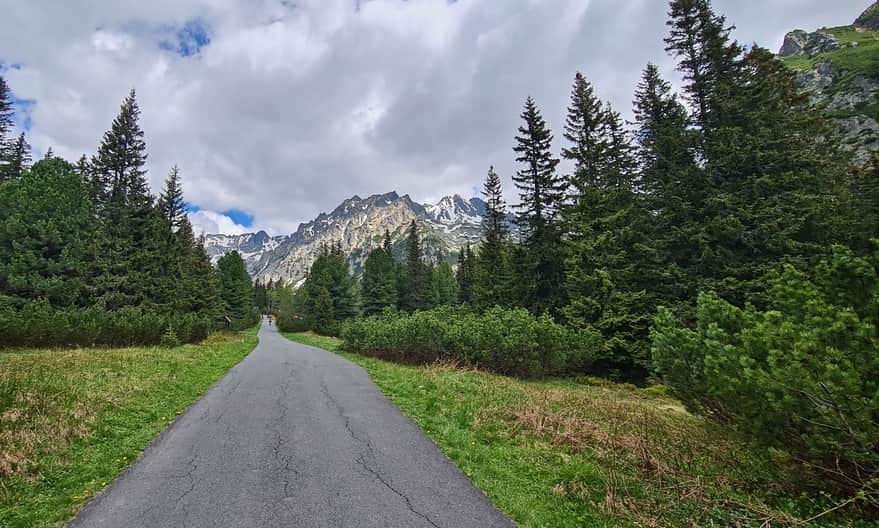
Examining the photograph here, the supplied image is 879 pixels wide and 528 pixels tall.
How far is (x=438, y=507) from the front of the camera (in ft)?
15.0

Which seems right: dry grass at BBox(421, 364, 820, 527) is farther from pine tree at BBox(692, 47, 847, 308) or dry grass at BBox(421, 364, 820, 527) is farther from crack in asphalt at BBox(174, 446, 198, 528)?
pine tree at BBox(692, 47, 847, 308)

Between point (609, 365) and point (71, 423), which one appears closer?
point (71, 423)

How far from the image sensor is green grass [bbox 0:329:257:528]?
4.78 m

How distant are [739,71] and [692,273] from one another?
450 inches

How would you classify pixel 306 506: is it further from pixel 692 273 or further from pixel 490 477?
→ pixel 692 273

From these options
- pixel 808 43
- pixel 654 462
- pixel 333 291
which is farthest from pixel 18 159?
pixel 808 43

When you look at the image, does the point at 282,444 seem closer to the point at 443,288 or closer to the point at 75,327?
the point at 75,327

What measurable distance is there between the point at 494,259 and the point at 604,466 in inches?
1228


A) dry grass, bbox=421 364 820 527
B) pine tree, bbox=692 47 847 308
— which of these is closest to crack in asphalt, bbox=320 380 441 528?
dry grass, bbox=421 364 820 527

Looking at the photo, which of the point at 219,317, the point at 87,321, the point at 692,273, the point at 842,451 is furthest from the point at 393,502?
the point at 219,317

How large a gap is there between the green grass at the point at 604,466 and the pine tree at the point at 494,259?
740 inches

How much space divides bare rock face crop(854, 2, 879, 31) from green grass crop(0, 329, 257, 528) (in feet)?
497

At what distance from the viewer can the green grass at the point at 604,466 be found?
4.30 metres

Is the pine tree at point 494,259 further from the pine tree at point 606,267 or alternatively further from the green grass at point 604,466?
the green grass at point 604,466
